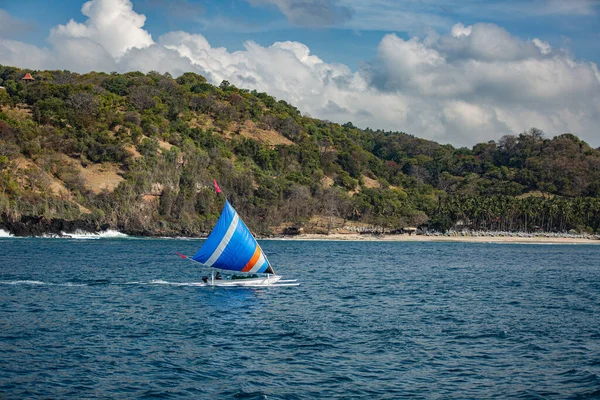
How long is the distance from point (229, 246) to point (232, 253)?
68 cm

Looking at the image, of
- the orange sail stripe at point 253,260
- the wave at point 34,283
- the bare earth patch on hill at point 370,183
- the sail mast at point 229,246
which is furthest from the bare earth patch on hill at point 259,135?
the sail mast at point 229,246

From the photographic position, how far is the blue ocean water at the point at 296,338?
75.5ft

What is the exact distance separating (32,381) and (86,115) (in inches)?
5443

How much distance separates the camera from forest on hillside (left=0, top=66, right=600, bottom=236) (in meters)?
130

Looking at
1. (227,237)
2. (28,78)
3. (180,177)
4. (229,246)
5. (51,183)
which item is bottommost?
(229,246)

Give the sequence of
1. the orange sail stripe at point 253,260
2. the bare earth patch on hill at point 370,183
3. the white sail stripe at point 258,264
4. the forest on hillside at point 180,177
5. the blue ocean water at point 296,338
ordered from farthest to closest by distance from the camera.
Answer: the bare earth patch on hill at point 370,183, the forest on hillside at point 180,177, the white sail stripe at point 258,264, the orange sail stripe at point 253,260, the blue ocean water at point 296,338

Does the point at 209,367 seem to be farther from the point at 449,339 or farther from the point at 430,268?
the point at 430,268

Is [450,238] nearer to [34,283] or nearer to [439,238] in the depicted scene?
[439,238]

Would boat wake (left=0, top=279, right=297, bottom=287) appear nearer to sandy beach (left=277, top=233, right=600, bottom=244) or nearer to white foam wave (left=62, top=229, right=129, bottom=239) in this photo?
white foam wave (left=62, top=229, right=129, bottom=239)

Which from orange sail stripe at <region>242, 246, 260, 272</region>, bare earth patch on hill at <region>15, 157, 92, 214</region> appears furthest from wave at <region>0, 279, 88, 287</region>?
bare earth patch on hill at <region>15, 157, 92, 214</region>

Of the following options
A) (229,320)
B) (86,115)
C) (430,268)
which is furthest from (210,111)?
(229,320)

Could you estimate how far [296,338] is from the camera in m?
30.7

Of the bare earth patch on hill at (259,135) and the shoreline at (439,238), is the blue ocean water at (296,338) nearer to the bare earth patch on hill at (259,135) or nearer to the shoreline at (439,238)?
the shoreline at (439,238)

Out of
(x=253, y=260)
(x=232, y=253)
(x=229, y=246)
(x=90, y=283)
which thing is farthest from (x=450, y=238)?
(x=90, y=283)
